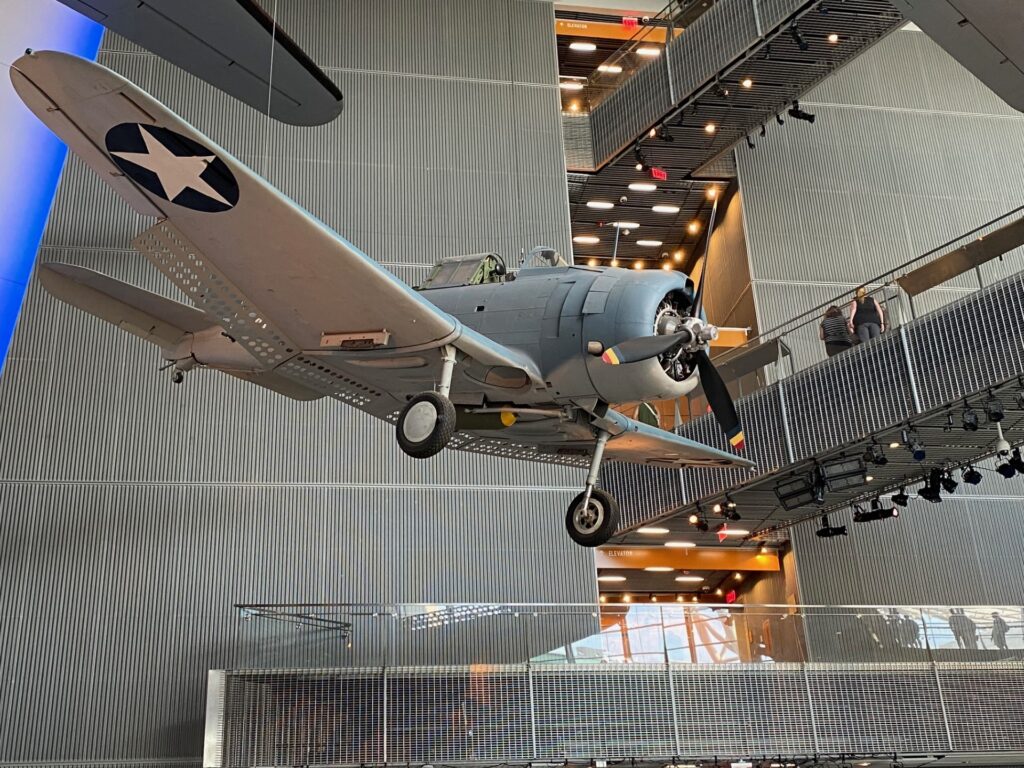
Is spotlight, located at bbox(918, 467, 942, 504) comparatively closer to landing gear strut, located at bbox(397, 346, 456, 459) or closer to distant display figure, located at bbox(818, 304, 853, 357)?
distant display figure, located at bbox(818, 304, 853, 357)

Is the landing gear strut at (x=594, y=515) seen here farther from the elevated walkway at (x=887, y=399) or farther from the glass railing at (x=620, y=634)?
the elevated walkway at (x=887, y=399)

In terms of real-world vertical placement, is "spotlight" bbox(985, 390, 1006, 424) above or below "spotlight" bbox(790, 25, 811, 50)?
below

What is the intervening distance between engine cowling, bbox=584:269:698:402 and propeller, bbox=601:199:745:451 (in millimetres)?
100

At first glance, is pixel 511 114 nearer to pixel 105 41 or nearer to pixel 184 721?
pixel 105 41

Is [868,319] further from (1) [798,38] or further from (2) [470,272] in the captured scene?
(2) [470,272]

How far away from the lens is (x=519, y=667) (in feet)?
40.5

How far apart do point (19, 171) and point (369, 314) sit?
2826 millimetres

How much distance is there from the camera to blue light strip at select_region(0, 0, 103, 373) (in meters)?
7.40

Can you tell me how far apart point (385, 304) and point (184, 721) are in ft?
28.0

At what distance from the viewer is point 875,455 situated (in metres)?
13.9

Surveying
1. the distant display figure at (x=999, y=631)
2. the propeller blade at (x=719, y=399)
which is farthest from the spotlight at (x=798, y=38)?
the distant display figure at (x=999, y=631)

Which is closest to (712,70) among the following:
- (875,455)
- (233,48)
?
(875,455)

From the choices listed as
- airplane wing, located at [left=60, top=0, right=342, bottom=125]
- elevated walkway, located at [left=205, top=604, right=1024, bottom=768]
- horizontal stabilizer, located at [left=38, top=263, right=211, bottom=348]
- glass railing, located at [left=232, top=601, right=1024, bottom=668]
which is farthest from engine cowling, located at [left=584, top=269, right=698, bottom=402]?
airplane wing, located at [left=60, top=0, right=342, bottom=125]

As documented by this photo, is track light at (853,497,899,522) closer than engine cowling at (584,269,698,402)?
No
